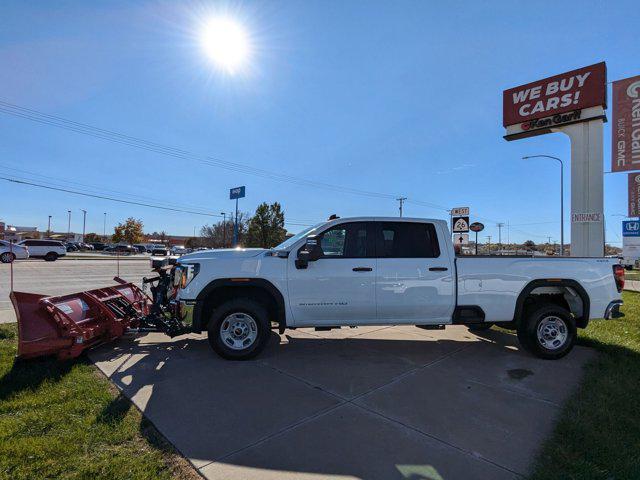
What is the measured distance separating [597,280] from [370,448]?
4676mm

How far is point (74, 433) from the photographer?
3229 millimetres

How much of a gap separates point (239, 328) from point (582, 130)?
11.9 meters

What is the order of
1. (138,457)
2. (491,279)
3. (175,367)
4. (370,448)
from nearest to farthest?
(138,457) < (370,448) < (175,367) < (491,279)

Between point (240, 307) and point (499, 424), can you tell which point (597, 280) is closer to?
point (499, 424)

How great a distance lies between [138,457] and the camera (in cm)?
292

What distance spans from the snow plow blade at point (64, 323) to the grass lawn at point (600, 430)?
525cm

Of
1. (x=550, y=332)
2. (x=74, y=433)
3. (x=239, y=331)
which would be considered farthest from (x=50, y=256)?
(x=550, y=332)

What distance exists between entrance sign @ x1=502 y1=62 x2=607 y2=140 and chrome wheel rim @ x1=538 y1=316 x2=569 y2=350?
8.72 meters

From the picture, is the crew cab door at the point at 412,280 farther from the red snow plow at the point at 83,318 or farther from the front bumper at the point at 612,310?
the red snow plow at the point at 83,318

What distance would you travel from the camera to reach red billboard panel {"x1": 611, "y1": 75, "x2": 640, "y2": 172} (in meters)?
11.0

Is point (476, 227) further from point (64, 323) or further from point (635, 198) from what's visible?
point (635, 198)

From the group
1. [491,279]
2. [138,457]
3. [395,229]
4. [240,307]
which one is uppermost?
[395,229]

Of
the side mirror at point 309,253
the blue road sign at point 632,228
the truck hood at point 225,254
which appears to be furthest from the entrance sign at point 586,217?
the blue road sign at point 632,228

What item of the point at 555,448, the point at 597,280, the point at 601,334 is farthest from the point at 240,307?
the point at 601,334
